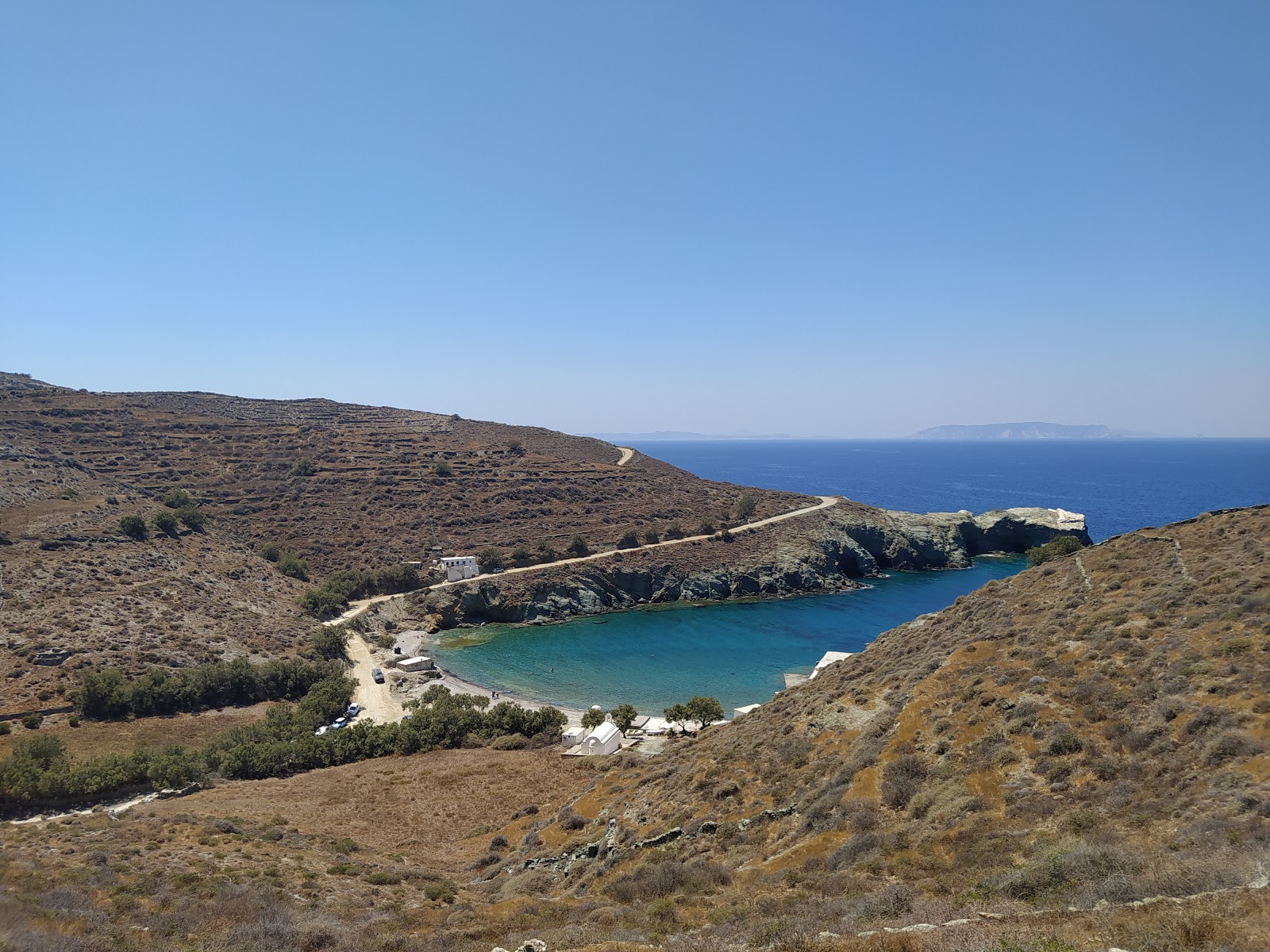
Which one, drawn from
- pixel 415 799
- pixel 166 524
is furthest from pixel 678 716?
pixel 166 524

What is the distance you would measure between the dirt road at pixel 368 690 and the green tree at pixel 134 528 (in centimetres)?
2155

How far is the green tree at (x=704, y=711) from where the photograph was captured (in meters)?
34.7

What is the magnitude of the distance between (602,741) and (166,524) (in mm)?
51094

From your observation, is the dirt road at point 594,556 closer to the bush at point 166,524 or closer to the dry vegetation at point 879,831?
the bush at point 166,524

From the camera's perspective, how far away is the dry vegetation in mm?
9000

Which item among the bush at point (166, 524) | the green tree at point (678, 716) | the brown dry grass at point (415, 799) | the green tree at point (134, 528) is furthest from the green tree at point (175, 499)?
the green tree at point (678, 716)

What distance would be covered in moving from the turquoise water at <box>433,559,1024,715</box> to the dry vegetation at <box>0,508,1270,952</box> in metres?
21.8

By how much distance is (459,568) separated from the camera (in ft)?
217

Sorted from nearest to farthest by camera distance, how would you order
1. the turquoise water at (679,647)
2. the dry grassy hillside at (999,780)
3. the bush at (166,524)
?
the dry grassy hillside at (999,780)
the turquoise water at (679,647)
the bush at (166,524)

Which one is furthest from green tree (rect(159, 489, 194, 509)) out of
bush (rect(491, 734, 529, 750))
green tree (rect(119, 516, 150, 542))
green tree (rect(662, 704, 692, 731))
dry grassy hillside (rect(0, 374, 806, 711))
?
green tree (rect(662, 704, 692, 731))

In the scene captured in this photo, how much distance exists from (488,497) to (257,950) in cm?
7304

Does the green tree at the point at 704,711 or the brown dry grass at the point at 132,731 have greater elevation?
the green tree at the point at 704,711

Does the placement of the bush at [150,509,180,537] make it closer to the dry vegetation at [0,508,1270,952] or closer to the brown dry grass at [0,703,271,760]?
the brown dry grass at [0,703,271,760]

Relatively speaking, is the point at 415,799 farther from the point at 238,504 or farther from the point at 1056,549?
the point at 238,504
